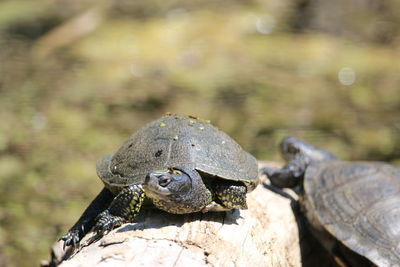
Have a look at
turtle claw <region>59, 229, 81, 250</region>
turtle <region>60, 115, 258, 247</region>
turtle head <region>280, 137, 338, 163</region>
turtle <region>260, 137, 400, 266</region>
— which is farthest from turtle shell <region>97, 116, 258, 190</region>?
turtle head <region>280, 137, 338, 163</region>

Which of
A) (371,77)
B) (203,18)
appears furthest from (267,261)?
(203,18)

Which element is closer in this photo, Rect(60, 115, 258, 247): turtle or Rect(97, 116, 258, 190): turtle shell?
Rect(60, 115, 258, 247): turtle

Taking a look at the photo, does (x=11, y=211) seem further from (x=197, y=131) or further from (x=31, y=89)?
(x=31, y=89)

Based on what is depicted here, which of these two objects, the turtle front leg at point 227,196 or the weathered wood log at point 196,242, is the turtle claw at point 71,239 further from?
the turtle front leg at point 227,196

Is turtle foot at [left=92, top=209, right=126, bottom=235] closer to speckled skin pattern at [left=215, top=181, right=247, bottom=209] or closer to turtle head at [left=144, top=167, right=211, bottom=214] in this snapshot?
turtle head at [left=144, top=167, right=211, bottom=214]

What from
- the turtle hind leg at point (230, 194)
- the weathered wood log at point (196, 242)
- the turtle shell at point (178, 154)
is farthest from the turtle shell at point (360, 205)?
the turtle hind leg at point (230, 194)

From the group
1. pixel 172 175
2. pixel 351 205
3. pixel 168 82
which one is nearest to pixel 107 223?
pixel 172 175
